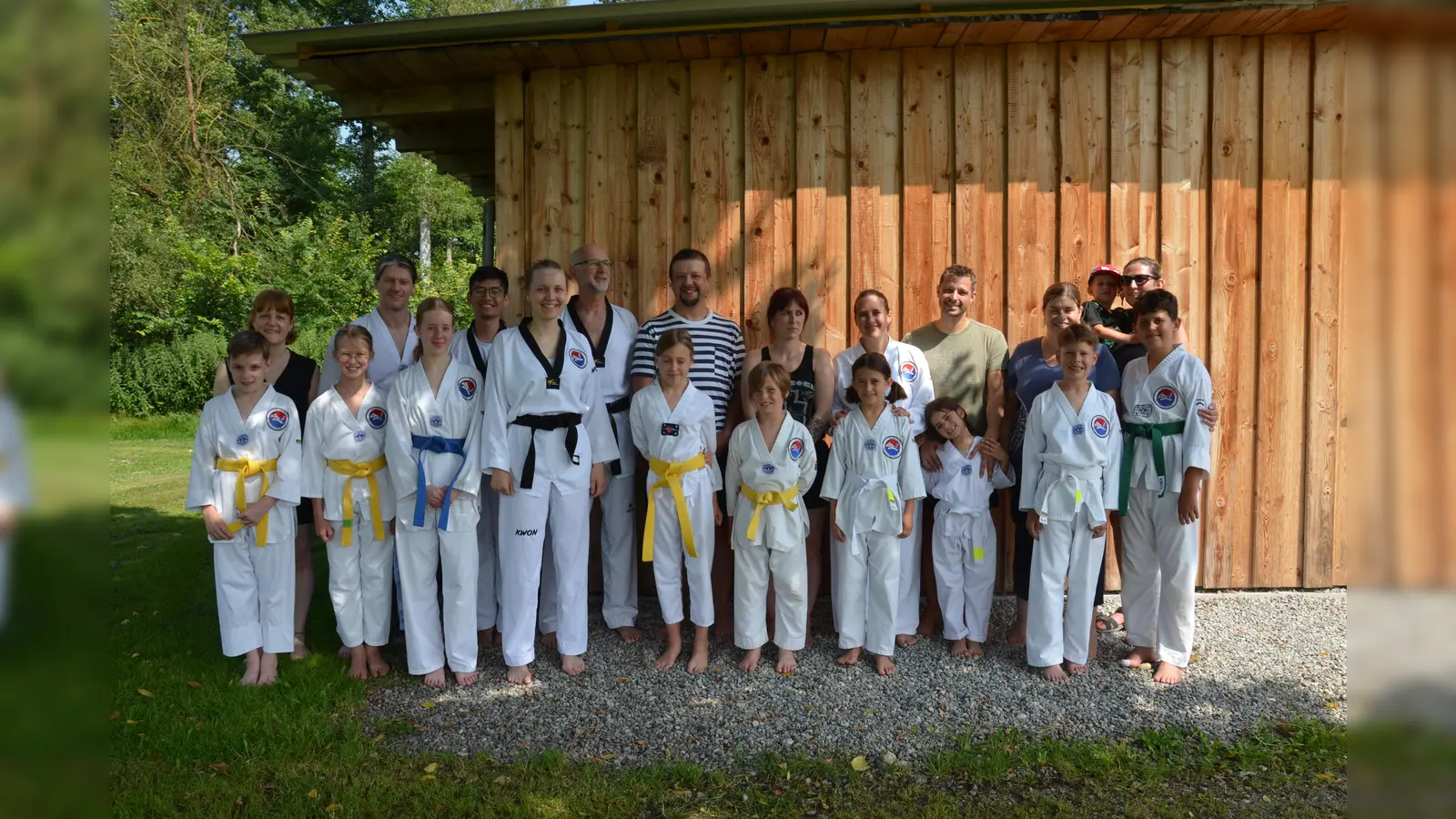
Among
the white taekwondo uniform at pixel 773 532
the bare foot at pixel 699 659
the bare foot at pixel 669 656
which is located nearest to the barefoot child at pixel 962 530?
the white taekwondo uniform at pixel 773 532

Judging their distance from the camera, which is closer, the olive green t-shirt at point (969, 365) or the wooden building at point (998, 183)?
the olive green t-shirt at point (969, 365)

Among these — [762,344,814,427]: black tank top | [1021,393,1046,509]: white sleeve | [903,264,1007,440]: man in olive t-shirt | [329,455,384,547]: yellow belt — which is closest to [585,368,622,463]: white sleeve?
[762,344,814,427]: black tank top

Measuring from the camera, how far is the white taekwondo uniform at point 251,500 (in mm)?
4715

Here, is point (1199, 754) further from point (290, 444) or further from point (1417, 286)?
point (290, 444)

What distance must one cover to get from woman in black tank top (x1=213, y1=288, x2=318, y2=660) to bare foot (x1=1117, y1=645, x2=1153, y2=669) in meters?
4.62

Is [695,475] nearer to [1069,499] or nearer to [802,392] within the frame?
[802,392]

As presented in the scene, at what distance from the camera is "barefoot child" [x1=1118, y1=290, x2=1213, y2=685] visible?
4793mm

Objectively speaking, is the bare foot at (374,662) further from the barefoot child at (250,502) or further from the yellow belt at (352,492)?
the yellow belt at (352,492)

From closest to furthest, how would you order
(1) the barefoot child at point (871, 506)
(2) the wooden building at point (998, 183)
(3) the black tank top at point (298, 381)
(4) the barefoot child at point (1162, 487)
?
(4) the barefoot child at point (1162, 487), (1) the barefoot child at point (871, 506), (3) the black tank top at point (298, 381), (2) the wooden building at point (998, 183)

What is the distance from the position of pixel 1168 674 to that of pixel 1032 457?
1331 millimetres

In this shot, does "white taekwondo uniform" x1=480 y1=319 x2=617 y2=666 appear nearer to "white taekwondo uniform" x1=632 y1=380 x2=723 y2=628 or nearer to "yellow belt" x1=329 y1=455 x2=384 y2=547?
"white taekwondo uniform" x1=632 y1=380 x2=723 y2=628

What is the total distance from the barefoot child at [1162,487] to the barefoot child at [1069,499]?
208mm

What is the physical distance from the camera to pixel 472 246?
30.0 m

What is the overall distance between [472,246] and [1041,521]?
91.4 feet
